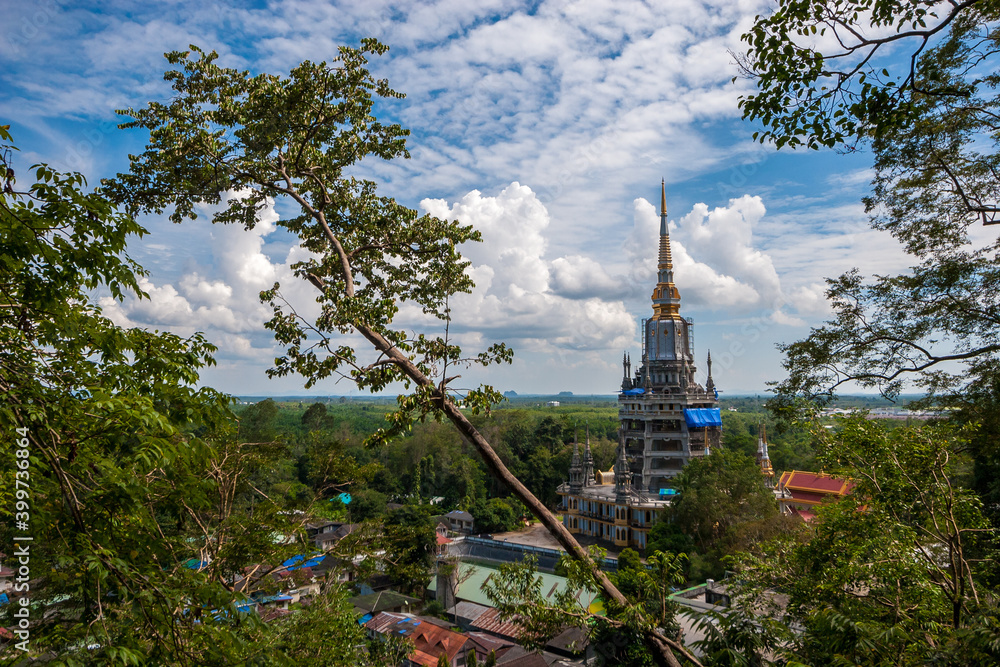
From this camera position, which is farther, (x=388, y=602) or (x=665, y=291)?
(x=665, y=291)

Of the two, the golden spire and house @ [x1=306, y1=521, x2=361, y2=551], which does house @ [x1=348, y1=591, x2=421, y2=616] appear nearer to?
house @ [x1=306, y1=521, x2=361, y2=551]

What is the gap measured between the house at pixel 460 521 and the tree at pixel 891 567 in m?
37.8

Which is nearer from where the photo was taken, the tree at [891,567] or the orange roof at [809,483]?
the tree at [891,567]

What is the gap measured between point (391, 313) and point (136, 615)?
285 centimetres

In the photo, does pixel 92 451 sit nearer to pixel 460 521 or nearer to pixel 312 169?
pixel 312 169

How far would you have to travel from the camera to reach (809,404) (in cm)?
801

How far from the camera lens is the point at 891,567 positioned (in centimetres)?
584

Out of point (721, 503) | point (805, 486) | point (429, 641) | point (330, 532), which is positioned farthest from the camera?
point (330, 532)

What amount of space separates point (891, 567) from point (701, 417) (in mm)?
35083

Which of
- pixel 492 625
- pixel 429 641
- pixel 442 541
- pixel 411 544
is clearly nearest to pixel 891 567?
pixel 429 641

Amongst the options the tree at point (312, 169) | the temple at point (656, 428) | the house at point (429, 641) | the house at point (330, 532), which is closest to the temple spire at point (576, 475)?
the temple at point (656, 428)

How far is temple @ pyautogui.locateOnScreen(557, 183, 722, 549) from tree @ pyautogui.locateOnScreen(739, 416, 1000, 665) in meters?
29.3

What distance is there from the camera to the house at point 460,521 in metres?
44.3

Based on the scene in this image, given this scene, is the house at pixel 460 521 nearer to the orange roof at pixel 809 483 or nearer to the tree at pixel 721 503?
the tree at pixel 721 503
